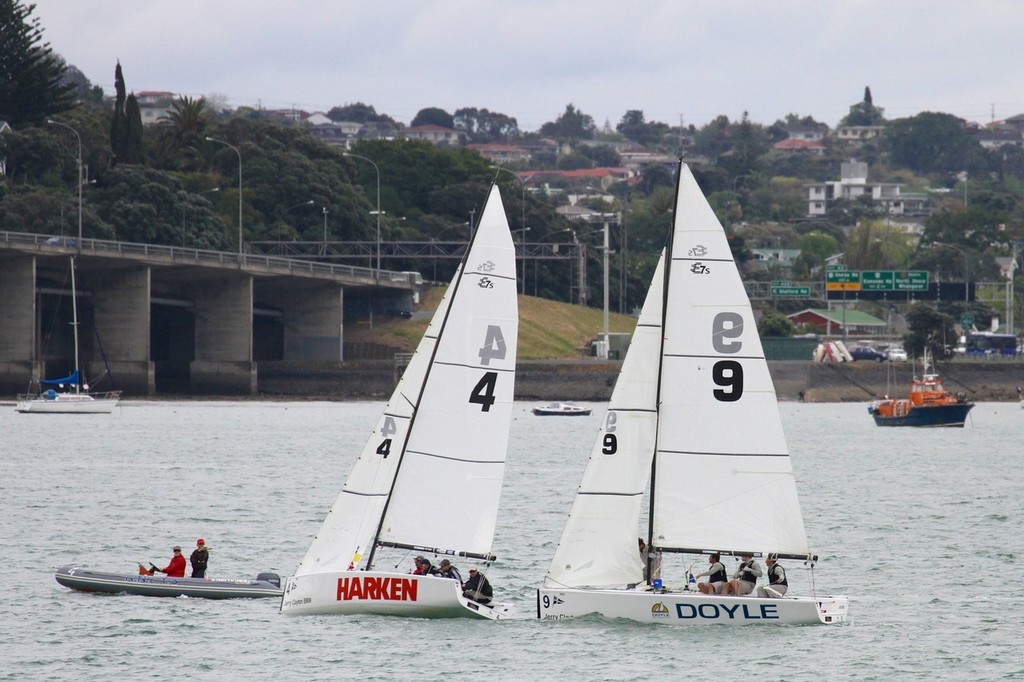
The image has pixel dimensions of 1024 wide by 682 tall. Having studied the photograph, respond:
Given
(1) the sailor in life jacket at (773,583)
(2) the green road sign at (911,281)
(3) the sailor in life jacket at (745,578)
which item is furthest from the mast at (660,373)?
(2) the green road sign at (911,281)

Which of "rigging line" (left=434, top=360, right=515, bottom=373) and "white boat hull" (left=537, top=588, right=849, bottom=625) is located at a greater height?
"rigging line" (left=434, top=360, right=515, bottom=373)

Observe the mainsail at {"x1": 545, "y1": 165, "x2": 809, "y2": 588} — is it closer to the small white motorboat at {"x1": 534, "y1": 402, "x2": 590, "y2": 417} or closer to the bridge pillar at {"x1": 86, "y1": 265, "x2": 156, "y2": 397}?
the small white motorboat at {"x1": 534, "y1": 402, "x2": 590, "y2": 417}

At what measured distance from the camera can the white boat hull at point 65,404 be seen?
103062 mm

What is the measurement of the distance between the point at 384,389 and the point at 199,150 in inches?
1786

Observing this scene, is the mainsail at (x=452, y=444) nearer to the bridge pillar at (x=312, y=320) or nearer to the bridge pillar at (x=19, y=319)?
the bridge pillar at (x=19, y=319)

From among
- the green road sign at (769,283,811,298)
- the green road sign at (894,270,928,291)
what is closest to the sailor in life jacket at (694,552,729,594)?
the green road sign at (894,270,928,291)

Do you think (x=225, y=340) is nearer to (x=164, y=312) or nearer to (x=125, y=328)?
(x=125, y=328)

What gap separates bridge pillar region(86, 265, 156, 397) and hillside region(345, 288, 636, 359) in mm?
24067

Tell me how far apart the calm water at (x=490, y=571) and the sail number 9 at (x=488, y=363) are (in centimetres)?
400

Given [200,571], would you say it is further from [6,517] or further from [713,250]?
[6,517]

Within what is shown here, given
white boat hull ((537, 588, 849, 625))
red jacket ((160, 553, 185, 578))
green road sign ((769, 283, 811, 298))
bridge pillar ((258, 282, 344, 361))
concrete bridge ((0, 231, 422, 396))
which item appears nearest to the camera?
white boat hull ((537, 588, 849, 625))

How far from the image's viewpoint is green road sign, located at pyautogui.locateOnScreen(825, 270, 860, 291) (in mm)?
139625

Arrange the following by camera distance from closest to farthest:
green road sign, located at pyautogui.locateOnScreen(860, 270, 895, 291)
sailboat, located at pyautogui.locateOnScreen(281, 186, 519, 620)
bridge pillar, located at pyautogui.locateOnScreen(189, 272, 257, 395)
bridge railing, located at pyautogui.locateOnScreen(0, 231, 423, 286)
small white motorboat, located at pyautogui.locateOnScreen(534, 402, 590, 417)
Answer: sailboat, located at pyautogui.locateOnScreen(281, 186, 519, 620) < bridge railing, located at pyautogui.locateOnScreen(0, 231, 423, 286) < small white motorboat, located at pyautogui.locateOnScreen(534, 402, 590, 417) < bridge pillar, located at pyautogui.locateOnScreen(189, 272, 257, 395) < green road sign, located at pyautogui.locateOnScreen(860, 270, 895, 291)

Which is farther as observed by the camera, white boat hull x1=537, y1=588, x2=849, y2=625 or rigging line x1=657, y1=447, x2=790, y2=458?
rigging line x1=657, y1=447, x2=790, y2=458
